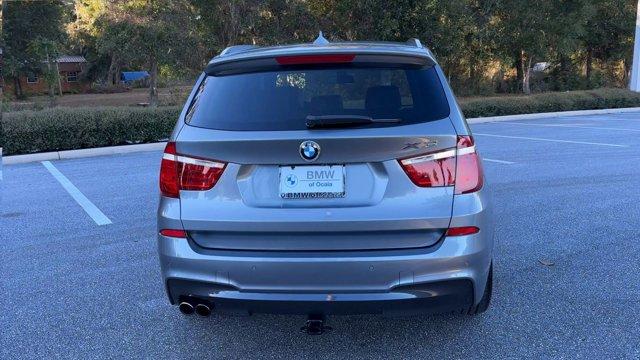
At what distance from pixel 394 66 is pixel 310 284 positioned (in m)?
1.21

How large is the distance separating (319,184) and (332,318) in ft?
4.26

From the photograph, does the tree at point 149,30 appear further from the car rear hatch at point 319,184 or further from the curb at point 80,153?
the car rear hatch at point 319,184

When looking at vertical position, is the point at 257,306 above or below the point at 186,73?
below

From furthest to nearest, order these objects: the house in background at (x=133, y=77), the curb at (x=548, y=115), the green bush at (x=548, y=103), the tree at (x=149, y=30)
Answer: the house in background at (x=133, y=77), the tree at (x=149, y=30), the green bush at (x=548, y=103), the curb at (x=548, y=115)

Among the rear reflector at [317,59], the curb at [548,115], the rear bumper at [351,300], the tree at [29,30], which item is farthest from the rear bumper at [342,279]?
the tree at [29,30]

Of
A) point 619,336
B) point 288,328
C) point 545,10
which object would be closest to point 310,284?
point 288,328

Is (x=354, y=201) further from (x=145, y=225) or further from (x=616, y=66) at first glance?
(x=616, y=66)

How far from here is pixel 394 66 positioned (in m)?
2.88

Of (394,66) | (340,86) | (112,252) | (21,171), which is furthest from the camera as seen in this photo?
(21,171)

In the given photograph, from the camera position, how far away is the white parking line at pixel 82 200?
6039mm

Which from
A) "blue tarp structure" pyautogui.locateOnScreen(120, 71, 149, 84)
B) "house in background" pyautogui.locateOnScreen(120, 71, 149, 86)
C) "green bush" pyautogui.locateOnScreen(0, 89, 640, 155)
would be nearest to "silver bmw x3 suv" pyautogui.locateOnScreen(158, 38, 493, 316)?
"green bush" pyautogui.locateOnScreen(0, 89, 640, 155)

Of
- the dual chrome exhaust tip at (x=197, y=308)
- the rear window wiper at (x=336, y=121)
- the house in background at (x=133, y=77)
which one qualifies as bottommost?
the dual chrome exhaust tip at (x=197, y=308)

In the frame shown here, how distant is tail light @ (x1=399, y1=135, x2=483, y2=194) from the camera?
8.55 ft

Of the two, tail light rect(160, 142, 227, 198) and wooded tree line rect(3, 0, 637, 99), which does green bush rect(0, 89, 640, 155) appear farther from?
wooded tree line rect(3, 0, 637, 99)
